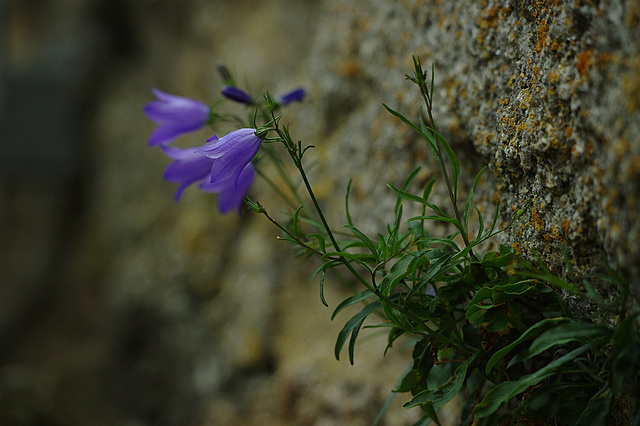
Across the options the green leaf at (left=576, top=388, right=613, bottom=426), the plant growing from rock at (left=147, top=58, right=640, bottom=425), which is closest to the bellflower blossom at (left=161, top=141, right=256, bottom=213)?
the plant growing from rock at (left=147, top=58, right=640, bottom=425)

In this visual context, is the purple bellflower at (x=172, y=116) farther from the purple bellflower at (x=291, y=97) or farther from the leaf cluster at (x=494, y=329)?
the leaf cluster at (x=494, y=329)

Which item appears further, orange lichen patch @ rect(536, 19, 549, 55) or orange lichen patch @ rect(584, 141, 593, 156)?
orange lichen patch @ rect(536, 19, 549, 55)

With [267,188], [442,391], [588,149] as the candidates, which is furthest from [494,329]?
[267,188]

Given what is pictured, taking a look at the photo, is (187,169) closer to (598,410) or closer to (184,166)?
(184,166)

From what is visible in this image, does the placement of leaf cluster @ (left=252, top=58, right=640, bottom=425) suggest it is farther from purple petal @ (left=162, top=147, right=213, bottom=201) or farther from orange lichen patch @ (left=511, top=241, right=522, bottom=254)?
purple petal @ (left=162, top=147, right=213, bottom=201)

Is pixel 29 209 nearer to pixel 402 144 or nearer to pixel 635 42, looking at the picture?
pixel 402 144

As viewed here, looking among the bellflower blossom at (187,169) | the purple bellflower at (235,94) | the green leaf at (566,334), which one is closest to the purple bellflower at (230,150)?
the bellflower blossom at (187,169)
